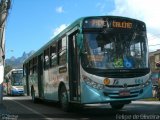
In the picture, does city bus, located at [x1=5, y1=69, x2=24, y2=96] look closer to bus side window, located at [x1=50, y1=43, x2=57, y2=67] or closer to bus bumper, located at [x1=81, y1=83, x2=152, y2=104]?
bus side window, located at [x1=50, y1=43, x2=57, y2=67]

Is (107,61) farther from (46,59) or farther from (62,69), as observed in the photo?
(46,59)

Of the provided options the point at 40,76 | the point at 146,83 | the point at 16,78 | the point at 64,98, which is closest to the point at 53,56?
the point at 64,98

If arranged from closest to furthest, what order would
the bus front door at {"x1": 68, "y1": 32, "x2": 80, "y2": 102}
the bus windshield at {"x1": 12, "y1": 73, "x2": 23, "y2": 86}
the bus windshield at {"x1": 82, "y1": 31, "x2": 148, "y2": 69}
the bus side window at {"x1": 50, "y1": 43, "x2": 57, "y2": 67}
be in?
the bus windshield at {"x1": 82, "y1": 31, "x2": 148, "y2": 69}
the bus front door at {"x1": 68, "y1": 32, "x2": 80, "y2": 102}
the bus side window at {"x1": 50, "y1": 43, "x2": 57, "y2": 67}
the bus windshield at {"x1": 12, "y1": 73, "x2": 23, "y2": 86}

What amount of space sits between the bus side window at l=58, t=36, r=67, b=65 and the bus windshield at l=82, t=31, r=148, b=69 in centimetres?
246

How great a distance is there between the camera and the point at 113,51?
15633 millimetres

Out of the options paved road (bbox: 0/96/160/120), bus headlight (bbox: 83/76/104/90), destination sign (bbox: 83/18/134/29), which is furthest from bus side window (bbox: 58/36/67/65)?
bus headlight (bbox: 83/76/104/90)

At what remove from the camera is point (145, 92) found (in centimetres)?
1608

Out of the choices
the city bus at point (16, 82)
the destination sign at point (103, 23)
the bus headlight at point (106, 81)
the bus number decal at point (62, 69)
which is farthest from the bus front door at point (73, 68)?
the city bus at point (16, 82)

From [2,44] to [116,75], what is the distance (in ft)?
24.3

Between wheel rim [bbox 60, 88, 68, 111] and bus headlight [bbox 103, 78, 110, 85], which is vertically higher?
bus headlight [bbox 103, 78, 110, 85]

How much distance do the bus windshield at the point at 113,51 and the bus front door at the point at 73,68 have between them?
36.5 inches

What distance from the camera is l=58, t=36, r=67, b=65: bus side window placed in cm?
1809

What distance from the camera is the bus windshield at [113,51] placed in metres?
15.5

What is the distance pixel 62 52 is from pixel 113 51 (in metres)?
3.39
